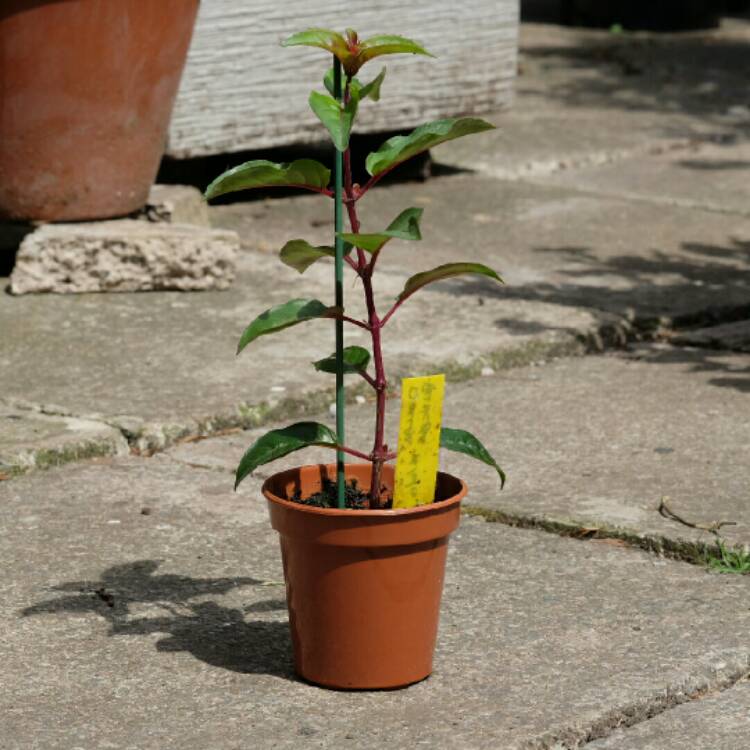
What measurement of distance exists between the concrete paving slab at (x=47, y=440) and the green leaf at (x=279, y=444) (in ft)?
3.32

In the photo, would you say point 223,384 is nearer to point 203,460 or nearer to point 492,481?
point 203,460

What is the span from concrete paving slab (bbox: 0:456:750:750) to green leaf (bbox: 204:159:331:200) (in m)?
0.68

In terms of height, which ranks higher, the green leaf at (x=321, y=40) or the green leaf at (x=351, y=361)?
the green leaf at (x=321, y=40)

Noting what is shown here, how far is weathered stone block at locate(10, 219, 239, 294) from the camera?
443 cm

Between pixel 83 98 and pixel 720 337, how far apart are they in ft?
5.71

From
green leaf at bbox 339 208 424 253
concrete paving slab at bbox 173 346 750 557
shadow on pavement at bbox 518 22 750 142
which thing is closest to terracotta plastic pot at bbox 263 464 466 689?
green leaf at bbox 339 208 424 253

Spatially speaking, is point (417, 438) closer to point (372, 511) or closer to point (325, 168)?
point (372, 511)

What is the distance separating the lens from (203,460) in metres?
3.33

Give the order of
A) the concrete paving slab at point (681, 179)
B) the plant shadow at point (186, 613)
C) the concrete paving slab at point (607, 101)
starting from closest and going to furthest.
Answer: the plant shadow at point (186, 613) < the concrete paving slab at point (681, 179) < the concrete paving slab at point (607, 101)

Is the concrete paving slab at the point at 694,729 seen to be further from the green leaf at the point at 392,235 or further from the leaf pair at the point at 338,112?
the leaf pair at the point at 338,112

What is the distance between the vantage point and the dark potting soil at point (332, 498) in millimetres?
2383

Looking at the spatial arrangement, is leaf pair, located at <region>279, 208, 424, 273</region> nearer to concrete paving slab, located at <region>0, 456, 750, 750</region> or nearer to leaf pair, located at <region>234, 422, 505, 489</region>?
leaf pair, located at <region>234, 422, 505, 489</region>

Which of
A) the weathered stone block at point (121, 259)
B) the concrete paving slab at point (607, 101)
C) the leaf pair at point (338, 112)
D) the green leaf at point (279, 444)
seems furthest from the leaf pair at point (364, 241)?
the concrete paving slab at point (607, 101)

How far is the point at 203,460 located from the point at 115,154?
149 centimetres
